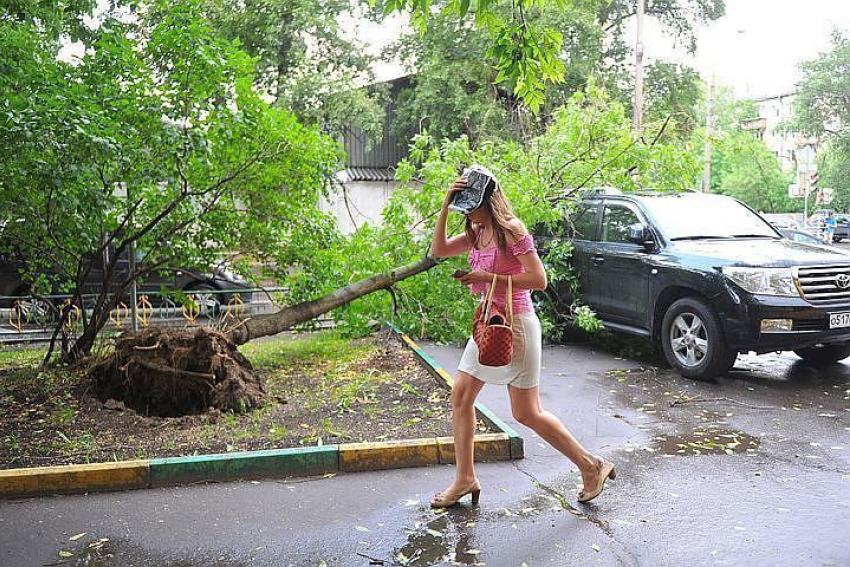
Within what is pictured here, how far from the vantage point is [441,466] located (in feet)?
19.5

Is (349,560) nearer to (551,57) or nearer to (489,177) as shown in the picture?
(489,177)

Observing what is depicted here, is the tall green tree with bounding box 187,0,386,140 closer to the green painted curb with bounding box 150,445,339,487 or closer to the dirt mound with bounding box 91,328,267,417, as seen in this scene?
the dirt mound with bounding box 91,328,267,417

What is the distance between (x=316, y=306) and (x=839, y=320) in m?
5.59

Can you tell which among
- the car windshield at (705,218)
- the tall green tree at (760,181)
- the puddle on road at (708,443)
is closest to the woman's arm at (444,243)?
the puddle on road at (708,443)

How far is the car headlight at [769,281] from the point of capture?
8.38m

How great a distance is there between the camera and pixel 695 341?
351 inches

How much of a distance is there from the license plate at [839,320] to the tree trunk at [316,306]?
4495 mm

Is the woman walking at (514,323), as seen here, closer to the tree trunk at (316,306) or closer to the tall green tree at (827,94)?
the tree trunk at (316,306)

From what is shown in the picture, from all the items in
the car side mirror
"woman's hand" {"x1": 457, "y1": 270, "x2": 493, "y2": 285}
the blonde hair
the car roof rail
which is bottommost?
"woman's hand" {"x1": 457, "y1": 270, "x2": 493, "y2": 285}

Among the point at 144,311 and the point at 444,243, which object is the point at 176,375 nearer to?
the point at 444,243

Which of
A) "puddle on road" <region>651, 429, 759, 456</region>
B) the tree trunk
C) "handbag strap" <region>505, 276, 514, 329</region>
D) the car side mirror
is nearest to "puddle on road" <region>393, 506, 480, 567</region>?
"handbag strap" <region>505, 276, 514, 329</region>

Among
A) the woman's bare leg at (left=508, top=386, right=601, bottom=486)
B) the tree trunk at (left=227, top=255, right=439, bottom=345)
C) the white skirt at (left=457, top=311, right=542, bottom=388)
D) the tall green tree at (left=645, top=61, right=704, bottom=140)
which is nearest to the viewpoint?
the white skirt at (left=457, top=311, right=542, bottom=388)

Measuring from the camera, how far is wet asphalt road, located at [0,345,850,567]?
4367 mm

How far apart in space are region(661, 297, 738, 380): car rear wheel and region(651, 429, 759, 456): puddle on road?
1.90 m
